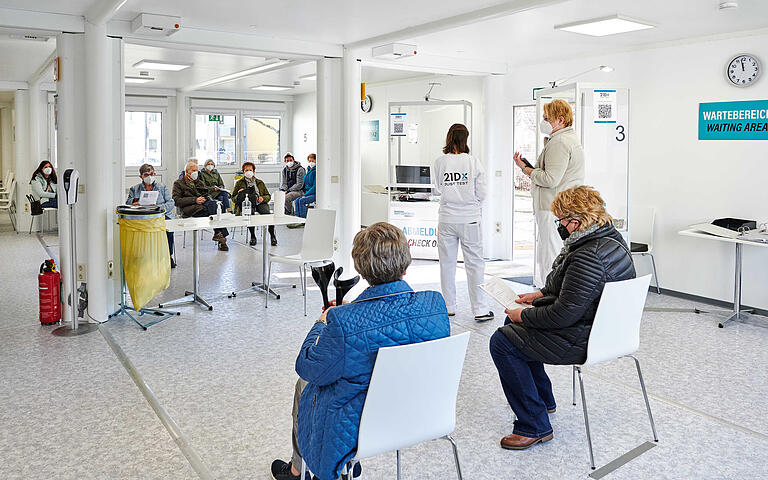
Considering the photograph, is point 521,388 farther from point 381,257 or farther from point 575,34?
point 575,34

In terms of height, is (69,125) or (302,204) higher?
(69,125)

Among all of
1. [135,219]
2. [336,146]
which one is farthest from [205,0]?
[336,146]

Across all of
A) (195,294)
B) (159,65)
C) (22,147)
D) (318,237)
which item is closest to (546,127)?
(318,237)

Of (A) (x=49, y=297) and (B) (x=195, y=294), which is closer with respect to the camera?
(A) (x=49, y=297)

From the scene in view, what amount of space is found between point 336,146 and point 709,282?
3975mm

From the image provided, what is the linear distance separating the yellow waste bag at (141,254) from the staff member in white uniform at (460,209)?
234 cm

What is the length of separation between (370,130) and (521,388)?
28.3ft

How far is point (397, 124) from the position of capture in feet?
30.3

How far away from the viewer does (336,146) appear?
287 inches

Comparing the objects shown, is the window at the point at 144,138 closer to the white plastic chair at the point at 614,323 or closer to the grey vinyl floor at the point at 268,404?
the grey vinyl floor at the point at 268,404

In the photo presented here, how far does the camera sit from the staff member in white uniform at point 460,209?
548cm

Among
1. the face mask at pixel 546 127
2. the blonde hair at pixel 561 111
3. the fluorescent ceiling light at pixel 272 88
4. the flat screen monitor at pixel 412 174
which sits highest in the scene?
the fluorescent ceiling light at pixel 272 88

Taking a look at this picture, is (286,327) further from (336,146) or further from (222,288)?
(336,146)

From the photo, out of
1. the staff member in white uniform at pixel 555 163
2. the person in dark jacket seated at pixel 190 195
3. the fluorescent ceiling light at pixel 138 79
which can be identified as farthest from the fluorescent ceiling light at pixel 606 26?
the fluorescent ceiling light at pixel 138 79
